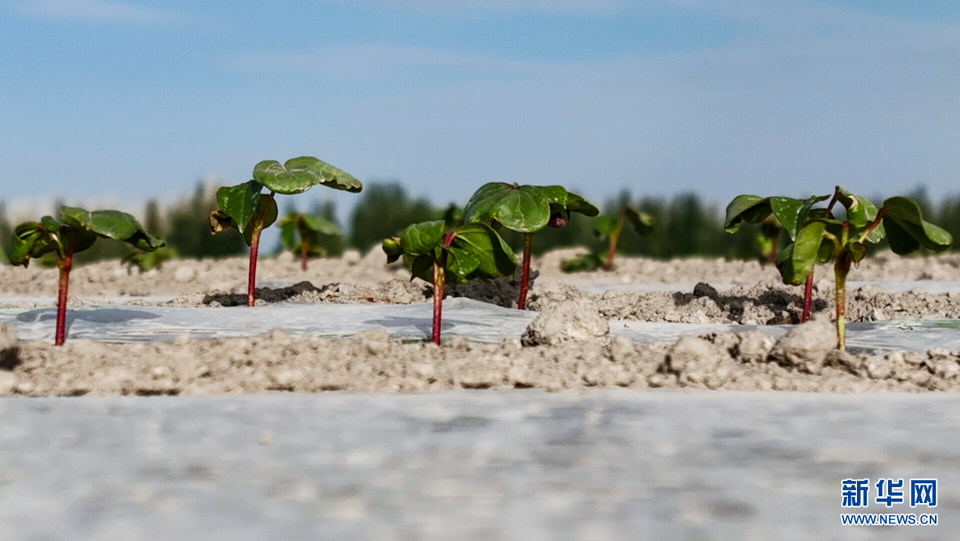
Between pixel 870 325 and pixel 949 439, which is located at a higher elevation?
pixel 870 325

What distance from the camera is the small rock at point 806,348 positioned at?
10.1 ft

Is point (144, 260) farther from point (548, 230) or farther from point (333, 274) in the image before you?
point (548, 230)

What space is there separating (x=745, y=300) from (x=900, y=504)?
→ 3.17 meters

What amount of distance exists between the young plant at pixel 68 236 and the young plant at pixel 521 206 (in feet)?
4.85

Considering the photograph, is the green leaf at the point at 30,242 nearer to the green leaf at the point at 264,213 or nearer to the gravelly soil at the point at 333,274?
the green leaf at the point at 264,213

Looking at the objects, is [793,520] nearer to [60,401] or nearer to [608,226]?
[60,401]

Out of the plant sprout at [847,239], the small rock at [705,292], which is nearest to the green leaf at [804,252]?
the plant sprout at [847,239]

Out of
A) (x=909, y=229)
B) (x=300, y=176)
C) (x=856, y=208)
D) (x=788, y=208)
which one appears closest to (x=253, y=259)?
(x=300, y=176)

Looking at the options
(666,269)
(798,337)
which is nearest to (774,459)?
(798,337)

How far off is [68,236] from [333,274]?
5.15 meters

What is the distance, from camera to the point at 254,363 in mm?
3146

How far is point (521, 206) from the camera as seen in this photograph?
4426 millimetres

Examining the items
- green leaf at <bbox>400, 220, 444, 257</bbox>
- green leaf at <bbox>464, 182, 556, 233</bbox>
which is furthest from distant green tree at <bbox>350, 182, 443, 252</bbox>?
green leaf at <bbox>400, 220, 444, 257</bbox>

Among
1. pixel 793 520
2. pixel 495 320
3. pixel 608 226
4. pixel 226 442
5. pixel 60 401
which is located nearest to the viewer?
pixel 793 520
